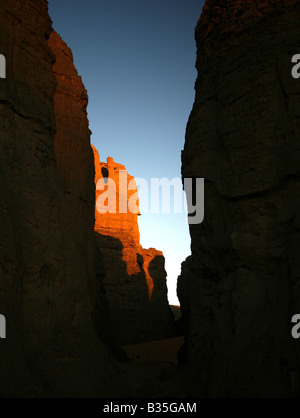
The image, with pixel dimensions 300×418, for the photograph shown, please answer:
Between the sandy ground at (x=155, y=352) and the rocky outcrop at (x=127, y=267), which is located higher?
the rocky outcrop at (x=127, y=267)

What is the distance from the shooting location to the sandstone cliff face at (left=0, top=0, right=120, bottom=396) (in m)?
8.20

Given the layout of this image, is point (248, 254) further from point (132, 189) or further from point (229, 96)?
point (132, 189)

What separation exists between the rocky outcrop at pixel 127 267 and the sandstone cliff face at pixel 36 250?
57.2 ft

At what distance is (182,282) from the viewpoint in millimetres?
37875

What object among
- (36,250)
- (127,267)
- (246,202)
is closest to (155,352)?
(127,267)

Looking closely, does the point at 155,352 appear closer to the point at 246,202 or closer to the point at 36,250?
the point at 246,202

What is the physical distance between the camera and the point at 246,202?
10719mm

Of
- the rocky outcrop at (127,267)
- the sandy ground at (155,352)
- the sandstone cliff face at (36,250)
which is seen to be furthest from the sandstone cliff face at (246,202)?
the rocky outcrop at (127,267)

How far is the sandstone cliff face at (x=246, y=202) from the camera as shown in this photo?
880cm

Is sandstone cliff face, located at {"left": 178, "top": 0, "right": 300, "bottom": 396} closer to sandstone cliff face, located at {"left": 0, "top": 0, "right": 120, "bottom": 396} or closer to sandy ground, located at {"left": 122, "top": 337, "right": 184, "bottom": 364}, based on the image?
sandstone cliff face, located at {"left": 0, "top": 0, "right": 120, "bottom": 396}

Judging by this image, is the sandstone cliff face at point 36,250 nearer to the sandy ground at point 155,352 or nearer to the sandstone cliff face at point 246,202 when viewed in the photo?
the sandstone cliff face at point 246,202
